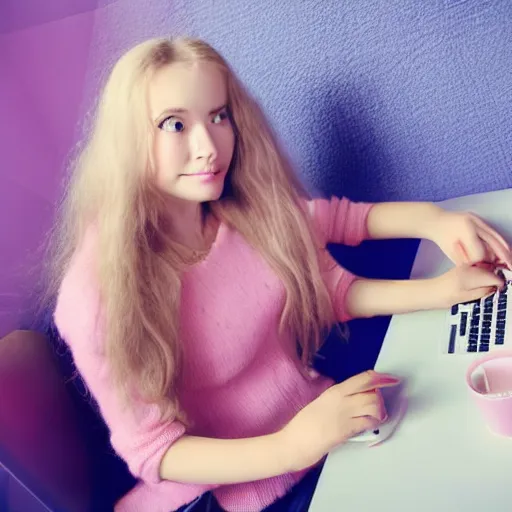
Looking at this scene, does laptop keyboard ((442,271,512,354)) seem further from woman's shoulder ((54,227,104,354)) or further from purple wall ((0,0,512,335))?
woman's shoulder ((54,227,104,354))

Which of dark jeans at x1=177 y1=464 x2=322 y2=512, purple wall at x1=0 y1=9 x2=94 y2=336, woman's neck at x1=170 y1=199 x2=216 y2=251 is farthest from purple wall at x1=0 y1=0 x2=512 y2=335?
dark jeans at x1=177 y1=464 x2=322 y2=512

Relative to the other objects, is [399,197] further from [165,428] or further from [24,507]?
[24,507]

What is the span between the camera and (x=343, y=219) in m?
0.68

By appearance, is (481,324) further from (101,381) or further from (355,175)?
(101,381)

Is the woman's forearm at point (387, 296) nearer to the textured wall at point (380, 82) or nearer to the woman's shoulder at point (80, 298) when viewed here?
the textured wall at point (380, 82)

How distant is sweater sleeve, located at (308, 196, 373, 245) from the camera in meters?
0.68

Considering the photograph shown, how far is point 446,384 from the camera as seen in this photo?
21.5 inches

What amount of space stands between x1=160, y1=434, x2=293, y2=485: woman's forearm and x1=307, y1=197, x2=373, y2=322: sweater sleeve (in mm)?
180

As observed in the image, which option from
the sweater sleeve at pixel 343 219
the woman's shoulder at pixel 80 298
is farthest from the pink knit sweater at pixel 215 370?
the sweater sleeve at pixel 343 219

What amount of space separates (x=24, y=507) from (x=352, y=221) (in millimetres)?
409

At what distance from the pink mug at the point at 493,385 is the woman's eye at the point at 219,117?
0.93 ft

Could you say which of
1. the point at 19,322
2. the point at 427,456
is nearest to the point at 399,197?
the point at 427,456

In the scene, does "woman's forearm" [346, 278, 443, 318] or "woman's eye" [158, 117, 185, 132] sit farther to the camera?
"woman's forearm" [346, 278, 443, 318]

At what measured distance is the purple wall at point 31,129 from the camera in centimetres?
50
